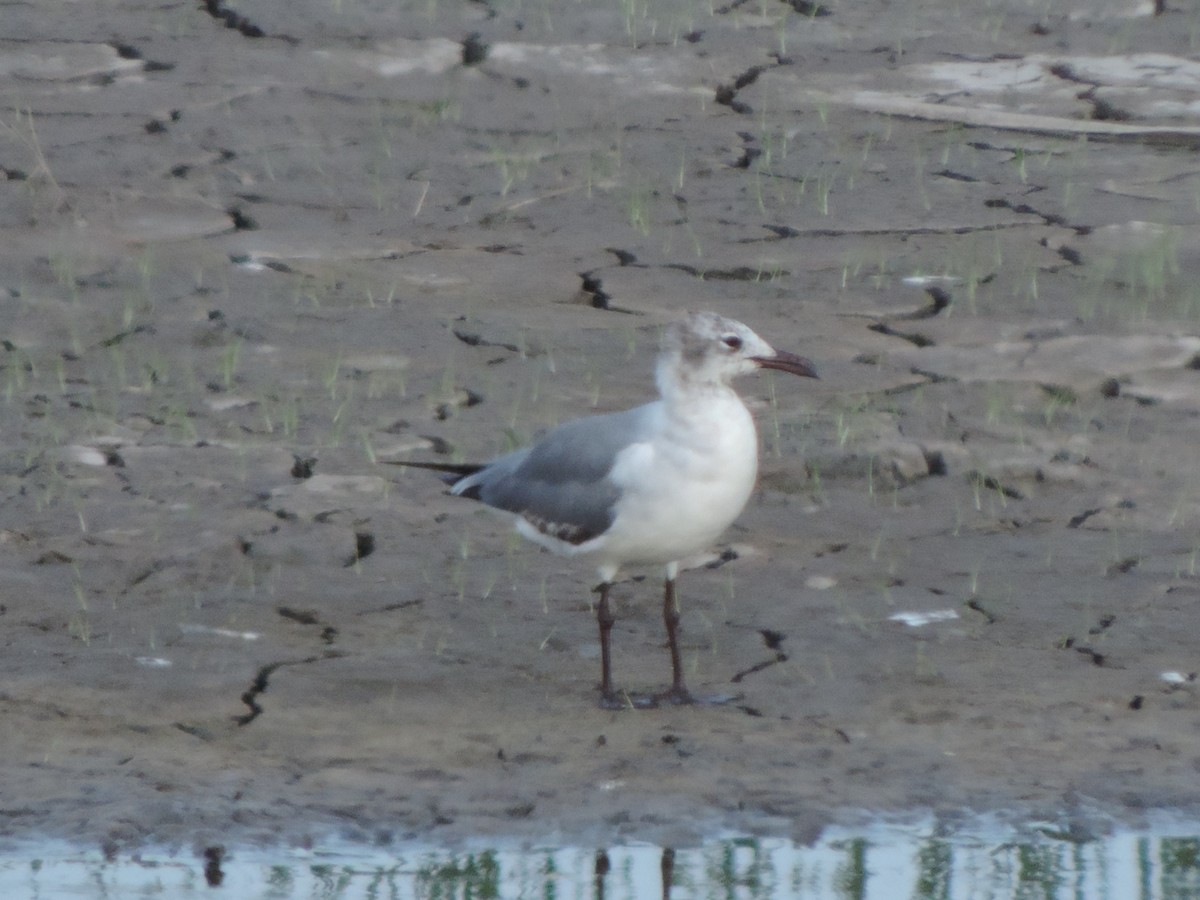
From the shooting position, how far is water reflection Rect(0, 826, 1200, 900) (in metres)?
3.66

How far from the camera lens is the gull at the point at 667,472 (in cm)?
425

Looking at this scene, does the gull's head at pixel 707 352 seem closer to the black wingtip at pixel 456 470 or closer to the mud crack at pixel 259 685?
the black wingtip at pixel 456 470

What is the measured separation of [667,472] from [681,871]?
2.79ft

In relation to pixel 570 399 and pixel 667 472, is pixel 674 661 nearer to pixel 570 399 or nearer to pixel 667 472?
pixel 667 472

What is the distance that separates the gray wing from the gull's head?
0.11m

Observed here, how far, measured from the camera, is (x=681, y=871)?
3740 millimetres

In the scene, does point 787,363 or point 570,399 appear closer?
point 787,363

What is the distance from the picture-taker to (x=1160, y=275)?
7.11 metres

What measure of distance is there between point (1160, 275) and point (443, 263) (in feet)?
7.81

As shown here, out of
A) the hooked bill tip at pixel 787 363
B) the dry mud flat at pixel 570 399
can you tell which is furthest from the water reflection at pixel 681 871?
the hooked bill tip at pixel 787 363

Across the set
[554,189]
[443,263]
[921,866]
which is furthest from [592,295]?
[921,866]

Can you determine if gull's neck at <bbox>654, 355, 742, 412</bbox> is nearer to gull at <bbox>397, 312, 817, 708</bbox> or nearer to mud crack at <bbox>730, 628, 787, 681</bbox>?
gull at <bbox>397, 312, 817, 708</bbox>

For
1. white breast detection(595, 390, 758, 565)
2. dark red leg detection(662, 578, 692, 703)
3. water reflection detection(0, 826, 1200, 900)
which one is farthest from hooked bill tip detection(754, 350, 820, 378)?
water reflection detection(0, 826, 1200, 900)

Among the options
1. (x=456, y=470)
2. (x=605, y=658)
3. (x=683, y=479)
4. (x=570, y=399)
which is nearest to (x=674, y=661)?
(x=605, y=658)
